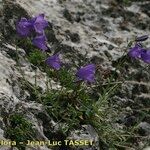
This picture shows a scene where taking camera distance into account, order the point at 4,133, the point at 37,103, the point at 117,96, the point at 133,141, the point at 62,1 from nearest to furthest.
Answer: the point at 4,133, the point at 37,103, the point at 133,141, the point at 117,96, the point at 62,1

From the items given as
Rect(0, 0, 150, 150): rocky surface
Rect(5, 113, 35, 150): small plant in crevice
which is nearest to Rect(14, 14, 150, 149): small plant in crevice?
Rect(0, 0, 150, 150): rocky surface

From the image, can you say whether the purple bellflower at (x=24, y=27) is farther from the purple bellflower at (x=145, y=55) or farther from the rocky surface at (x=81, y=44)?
the purple bellflower at (x=145, y=55)

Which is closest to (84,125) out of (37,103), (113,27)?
(37,103)

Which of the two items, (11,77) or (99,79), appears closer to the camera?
(11,77)

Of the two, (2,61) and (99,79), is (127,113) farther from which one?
(2,61)

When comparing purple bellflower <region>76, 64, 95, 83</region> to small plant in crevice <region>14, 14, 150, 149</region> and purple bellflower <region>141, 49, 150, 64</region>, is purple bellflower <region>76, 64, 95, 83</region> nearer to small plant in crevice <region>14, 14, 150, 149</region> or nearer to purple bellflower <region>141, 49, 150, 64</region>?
small plant in crevice <region>14, 14, 150, 149</region>
